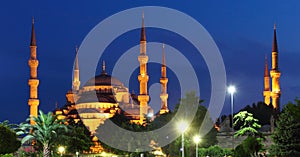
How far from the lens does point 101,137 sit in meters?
57.8

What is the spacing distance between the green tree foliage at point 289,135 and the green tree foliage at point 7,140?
1685 cm

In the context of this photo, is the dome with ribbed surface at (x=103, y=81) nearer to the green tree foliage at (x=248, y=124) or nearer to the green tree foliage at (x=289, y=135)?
the green tree foliage at (x=248, y=124)

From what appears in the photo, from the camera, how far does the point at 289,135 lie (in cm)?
2822

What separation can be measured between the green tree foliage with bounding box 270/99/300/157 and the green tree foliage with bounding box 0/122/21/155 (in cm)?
1685

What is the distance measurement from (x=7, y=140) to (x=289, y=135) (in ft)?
58.3

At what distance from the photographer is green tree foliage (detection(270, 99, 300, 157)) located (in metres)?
28.0

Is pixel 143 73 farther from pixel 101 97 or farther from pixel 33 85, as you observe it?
pixel 101 97

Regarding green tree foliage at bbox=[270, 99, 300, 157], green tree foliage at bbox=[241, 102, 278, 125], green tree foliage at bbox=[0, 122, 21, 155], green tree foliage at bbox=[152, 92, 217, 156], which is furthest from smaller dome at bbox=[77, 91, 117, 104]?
green tree foliage at bbox=[270, 99, 300, 157]

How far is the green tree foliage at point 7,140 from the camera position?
33000mm

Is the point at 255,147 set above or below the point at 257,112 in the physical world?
below

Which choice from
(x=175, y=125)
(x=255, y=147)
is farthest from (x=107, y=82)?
(x=255, y=147)

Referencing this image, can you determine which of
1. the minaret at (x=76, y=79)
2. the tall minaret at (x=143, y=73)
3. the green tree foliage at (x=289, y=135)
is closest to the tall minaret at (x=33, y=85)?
the tall minaret at (x=143, y=73)

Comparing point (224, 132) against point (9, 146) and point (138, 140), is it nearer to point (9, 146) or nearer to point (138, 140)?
point (138, 140)

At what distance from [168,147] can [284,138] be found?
1841 centimetres
